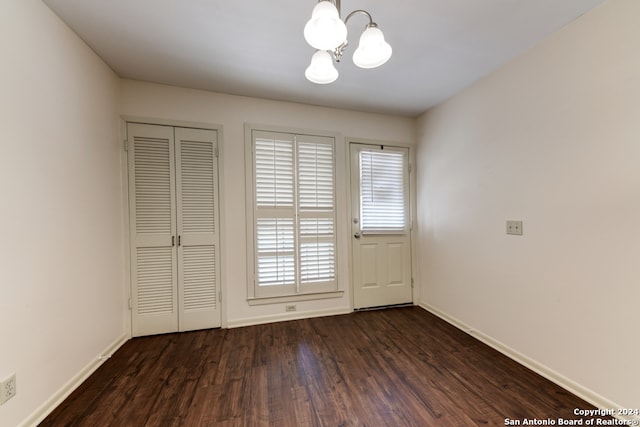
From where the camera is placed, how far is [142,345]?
7.66 ft

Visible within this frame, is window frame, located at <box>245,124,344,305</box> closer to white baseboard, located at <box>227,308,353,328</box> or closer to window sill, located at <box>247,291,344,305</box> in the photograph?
window sill, located at <box>247,291,344,305</box>

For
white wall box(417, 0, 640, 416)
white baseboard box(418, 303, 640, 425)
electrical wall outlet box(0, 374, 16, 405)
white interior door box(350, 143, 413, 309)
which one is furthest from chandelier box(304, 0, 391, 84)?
white baseboard box(418, 303, 640, 425)

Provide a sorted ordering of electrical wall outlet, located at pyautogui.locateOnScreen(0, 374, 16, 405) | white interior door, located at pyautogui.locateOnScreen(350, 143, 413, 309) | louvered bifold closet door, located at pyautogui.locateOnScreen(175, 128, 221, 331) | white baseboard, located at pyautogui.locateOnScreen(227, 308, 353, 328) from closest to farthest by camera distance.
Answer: electrical wall outlet, located at pyautogui.locateOnScreen(0, 374, 16, 405) < louvered bifold closet door, located at pyautogui.locateOnScreen(175, 128, 221, 331) < white baseboard, located at pyautogui.locateOnScreen(227, 308, 353, 328) < white interior door, located at pyautogui.locateOnScreen(350, 143, 413, 309)

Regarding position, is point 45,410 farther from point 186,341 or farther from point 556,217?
point 556,217

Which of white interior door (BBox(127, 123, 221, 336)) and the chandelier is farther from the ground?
the chandelier

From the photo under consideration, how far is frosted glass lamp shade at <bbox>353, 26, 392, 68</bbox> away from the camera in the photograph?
1160 millimetres

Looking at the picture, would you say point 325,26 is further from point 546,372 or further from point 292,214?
point 546,372

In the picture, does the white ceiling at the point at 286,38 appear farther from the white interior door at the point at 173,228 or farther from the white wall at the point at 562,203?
the white interior door at the point at 173,228

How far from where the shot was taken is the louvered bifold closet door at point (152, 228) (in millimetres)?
2471

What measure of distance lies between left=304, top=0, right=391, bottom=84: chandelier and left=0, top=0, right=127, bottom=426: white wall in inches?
65.3

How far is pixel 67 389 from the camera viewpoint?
170cm

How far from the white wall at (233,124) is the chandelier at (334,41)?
5.41 ft

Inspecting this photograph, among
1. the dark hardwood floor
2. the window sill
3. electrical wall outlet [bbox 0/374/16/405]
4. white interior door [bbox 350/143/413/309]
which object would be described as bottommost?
the dark hardwood floor

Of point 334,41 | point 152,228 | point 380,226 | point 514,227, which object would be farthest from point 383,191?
point 152,228
